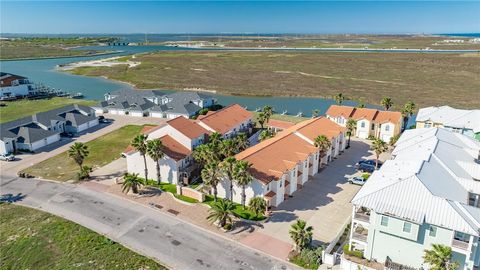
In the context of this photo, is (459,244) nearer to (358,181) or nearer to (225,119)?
(358,181)

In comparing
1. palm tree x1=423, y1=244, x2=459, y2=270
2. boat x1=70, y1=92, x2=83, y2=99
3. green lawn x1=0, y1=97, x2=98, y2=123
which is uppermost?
palm tree x1=423, y1=244, x2=459, y2=270

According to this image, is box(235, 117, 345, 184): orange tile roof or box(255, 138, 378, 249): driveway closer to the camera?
box(255, 138, 378, 249): driveway

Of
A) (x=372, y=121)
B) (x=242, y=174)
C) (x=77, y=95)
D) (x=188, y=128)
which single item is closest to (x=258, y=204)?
(x=242, y=174)

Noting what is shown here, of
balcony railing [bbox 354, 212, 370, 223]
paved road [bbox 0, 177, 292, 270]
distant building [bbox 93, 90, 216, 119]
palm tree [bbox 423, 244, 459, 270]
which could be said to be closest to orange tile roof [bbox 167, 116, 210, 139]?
paved road [bbox 0, 177, 292, 270]

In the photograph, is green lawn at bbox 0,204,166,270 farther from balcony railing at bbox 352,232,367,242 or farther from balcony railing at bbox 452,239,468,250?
balcony railing at bbox 452,239,468,250

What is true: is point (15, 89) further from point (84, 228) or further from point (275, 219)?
point (275, 219)

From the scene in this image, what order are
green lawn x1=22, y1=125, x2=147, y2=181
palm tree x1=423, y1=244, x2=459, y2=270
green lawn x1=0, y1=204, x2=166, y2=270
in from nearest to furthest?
palm tree x1=423, y1=244, x2=459, y2=270, green lawn x1=0, y1=204, x2=166, y2=270, green lawn x1=22, y1=125, x2=147, y2=181
